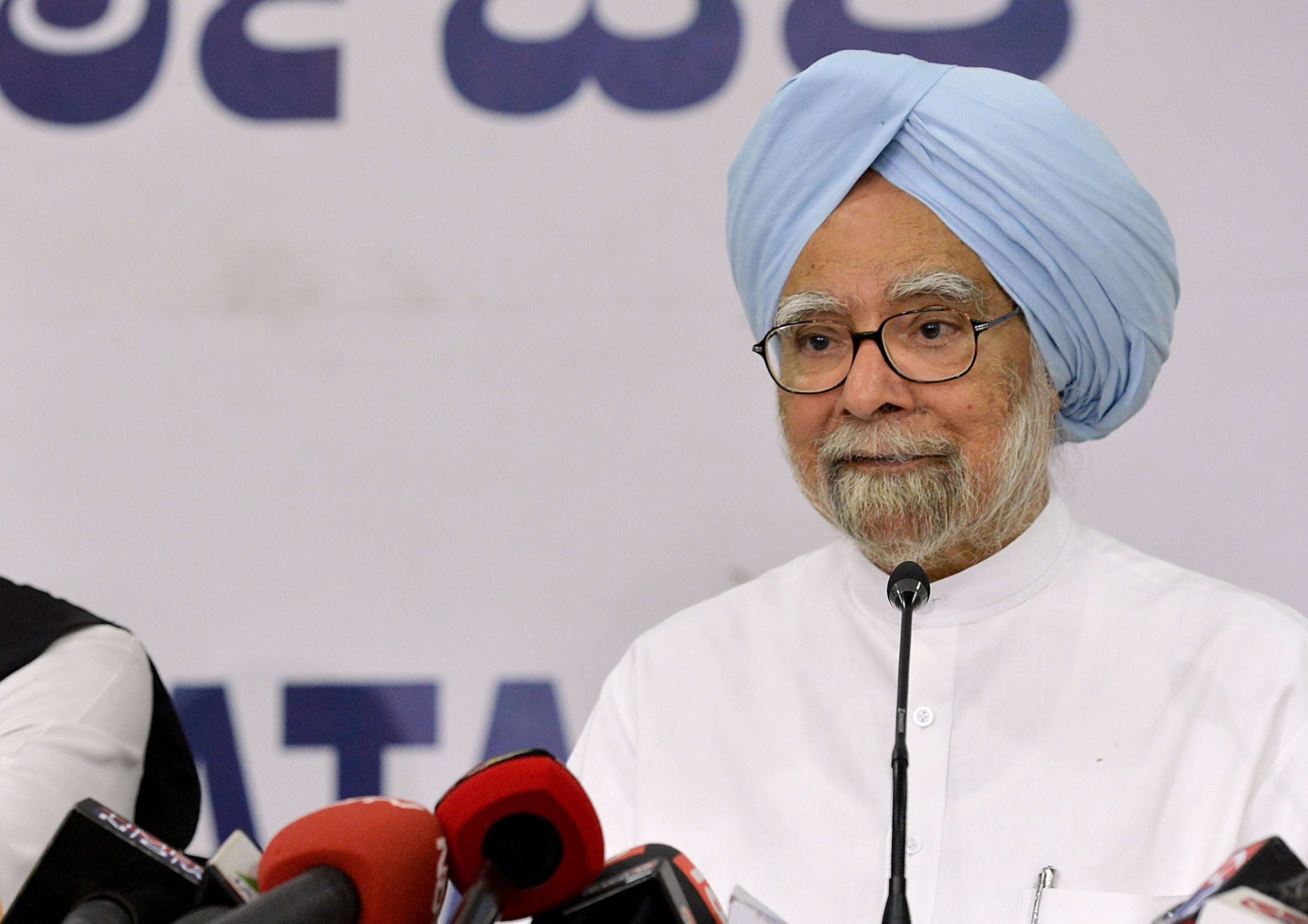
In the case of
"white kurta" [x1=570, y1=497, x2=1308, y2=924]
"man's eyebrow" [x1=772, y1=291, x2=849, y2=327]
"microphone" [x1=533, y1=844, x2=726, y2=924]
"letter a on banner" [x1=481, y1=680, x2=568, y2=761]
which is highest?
A: "man's eyebrow" [x1=772, y1=291, x2=849, y2=327]

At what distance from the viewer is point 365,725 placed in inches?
97.0

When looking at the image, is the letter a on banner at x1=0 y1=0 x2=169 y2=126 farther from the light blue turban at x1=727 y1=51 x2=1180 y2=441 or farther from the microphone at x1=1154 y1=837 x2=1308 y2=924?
the microphone at x1=1154 y1=837 x2=1308 y2=924

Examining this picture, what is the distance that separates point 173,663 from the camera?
8.22 ft

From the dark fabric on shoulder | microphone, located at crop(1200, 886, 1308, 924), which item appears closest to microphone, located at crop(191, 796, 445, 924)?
microphone, located at crop(1200, 886, 1308, 924)

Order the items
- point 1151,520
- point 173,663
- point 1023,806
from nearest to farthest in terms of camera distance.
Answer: point 1023,806
point 1151,520
point 173,663

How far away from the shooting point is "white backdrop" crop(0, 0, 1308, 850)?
7.88 feet

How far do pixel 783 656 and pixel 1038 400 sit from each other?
492mm

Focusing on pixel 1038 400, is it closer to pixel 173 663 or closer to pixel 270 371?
pixel 270 371

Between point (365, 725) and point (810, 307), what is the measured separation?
1.25 m

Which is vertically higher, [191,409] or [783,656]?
[191,409]

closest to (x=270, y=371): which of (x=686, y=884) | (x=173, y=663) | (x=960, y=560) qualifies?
(x=173, y=663)

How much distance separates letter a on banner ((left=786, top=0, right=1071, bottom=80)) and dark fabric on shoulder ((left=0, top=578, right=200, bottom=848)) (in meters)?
1.53

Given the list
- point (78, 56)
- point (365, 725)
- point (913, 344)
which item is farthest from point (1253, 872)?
point (78, 56)

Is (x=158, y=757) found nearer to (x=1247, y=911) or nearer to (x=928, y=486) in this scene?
(x=928, y=486)
